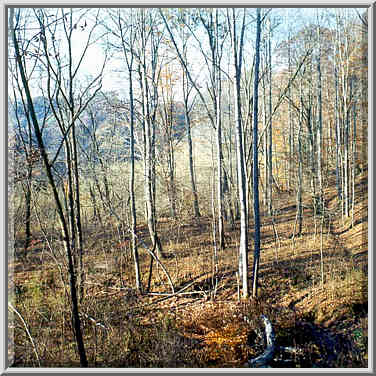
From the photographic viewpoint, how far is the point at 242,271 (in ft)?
11.6

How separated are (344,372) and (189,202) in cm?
320

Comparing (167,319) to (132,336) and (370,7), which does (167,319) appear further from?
(370,7)

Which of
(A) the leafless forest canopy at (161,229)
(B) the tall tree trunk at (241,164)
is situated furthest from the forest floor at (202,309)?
(B) the tall tree trunk at (241,164)

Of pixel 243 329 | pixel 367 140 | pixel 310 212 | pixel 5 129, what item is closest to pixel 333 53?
pixel 310 212

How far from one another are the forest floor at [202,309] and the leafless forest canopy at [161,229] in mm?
13

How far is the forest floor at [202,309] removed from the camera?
103 inches

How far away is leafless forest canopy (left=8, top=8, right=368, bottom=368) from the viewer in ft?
8.73

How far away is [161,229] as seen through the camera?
531 cm

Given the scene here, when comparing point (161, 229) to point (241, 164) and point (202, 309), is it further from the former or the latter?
point (241, 164)

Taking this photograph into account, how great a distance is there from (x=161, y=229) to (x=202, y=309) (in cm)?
216

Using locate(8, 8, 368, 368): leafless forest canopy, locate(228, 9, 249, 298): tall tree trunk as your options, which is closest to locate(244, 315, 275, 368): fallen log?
locate(8, 8, 368, 368): leafless forest canopy

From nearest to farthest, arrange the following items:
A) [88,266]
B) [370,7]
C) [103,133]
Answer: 1. [370,7]
2. [88,266]
3. [103,133]

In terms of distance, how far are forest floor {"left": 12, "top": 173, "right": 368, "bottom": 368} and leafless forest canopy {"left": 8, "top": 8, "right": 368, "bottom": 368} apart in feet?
0.04

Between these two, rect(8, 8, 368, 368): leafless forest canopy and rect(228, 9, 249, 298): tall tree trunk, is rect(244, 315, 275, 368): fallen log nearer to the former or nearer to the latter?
rect(8, 8, 368, 368): leafless forest canopy
